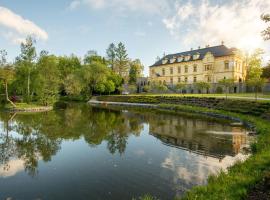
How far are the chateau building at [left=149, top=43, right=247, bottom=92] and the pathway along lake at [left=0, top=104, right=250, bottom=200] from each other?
35437 mm

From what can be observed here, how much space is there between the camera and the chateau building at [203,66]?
46.1 m

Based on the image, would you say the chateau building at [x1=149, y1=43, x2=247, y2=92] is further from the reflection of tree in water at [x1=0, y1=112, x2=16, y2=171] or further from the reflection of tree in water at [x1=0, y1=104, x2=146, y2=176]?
the reflection of tree in water at [x1=0, y1=112, x2=16, y2=171]

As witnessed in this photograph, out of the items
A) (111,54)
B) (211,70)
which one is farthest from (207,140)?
(111,54)

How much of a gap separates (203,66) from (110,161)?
152 ft

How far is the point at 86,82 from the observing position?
166 feet

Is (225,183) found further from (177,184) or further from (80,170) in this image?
(80,170)

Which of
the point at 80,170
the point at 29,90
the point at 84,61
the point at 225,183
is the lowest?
the point at 80,170

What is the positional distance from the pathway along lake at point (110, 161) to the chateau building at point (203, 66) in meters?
35.4

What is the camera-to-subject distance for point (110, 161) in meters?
8.76

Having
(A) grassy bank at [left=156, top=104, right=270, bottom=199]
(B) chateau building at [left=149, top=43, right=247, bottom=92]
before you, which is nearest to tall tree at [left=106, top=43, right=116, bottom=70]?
(B) chateau building at [left=149, top=43, right=247, bottom=92]

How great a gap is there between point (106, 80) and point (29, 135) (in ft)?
130

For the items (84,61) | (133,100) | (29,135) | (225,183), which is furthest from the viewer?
(84,61)

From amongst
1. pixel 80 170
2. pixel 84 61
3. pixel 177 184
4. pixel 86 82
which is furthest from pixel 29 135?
pixel 84 61

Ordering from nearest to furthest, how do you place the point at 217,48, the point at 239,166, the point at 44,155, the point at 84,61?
the point at 239,166
the point at 44,155
the point at 217,48
the point at 84,61
